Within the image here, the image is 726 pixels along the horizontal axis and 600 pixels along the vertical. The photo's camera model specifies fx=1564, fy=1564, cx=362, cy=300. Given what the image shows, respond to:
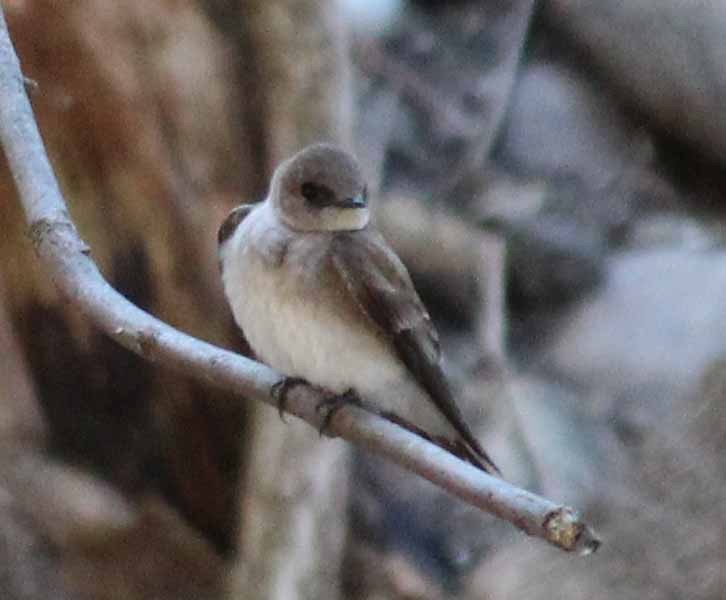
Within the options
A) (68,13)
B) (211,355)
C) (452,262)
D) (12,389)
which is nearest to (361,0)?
(452,262)

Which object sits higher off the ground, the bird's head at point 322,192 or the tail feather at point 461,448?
the bird's head at point 322,192

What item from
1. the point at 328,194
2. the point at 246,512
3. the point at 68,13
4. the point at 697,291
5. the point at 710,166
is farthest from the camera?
the point at 710,166

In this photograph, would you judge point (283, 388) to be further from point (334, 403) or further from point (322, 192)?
point (322, 192)

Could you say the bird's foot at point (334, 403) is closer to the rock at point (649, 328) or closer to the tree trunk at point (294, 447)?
the tree trunk at point (294, 447)

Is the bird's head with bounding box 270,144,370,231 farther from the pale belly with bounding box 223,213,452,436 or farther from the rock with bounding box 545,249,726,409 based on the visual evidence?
the rock with bounding box 545,249,726,409

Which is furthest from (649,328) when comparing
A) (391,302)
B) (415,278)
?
(391,302)

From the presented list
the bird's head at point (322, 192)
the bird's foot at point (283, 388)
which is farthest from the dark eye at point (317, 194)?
the bird's foot at point (283, 388)

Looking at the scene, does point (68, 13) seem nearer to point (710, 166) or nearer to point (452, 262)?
point (452, 262)
